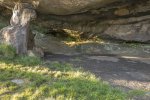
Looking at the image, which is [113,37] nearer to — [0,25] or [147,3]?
[147,3]

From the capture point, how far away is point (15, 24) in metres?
10.3

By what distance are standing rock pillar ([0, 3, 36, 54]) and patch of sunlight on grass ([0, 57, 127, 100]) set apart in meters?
0.91

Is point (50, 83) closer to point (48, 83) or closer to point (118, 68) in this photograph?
point (48, 83)

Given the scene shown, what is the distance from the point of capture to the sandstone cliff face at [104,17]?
11125 millimetres

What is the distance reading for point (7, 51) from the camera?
9.45m

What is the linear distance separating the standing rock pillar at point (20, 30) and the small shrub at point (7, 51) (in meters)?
0.19

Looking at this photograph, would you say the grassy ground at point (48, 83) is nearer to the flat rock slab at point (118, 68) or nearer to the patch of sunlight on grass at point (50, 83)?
the patch of sunlight on grass at point (50, 83)

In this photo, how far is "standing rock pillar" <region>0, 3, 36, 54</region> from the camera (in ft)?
32.4

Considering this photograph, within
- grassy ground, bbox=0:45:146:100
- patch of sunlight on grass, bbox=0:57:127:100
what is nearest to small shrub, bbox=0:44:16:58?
grassy ground, bbox=0:45:146:100

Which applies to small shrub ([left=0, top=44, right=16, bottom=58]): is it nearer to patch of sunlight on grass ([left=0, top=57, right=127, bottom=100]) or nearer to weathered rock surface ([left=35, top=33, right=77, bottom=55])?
patch of sunlight on grass ([left=0, top=57, right=127, bottom=100])

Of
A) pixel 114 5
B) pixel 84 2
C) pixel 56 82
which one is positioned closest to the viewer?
pixel 56 82

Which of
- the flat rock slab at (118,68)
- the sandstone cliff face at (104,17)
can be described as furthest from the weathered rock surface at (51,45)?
the flat rock slab at (118,68)

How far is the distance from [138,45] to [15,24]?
541 cm

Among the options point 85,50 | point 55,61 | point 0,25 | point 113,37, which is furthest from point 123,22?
point 0,25
